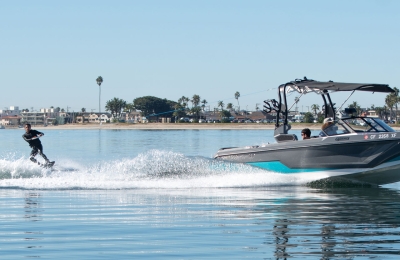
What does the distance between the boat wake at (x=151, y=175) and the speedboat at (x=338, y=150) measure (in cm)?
34

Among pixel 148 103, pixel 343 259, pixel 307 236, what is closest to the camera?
pixel 343 259

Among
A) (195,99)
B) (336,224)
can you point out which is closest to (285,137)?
(336,224)

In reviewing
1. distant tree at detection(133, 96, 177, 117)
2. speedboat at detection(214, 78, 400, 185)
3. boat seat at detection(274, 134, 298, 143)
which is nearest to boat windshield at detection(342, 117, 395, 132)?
speedboat at detection(214, 78, 400, 185)

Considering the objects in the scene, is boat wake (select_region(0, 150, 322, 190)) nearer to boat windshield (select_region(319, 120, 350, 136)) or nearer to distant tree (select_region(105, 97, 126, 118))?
boat windshield (select_region(319, 120, 350, 136))

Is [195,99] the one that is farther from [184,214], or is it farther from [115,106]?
[184,214]

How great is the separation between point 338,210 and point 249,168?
4.80 m

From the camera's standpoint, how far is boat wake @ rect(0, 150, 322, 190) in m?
16.3

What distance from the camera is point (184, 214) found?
11.5 metres

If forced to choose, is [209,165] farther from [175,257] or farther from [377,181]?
[175,257]

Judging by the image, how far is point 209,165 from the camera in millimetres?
17016

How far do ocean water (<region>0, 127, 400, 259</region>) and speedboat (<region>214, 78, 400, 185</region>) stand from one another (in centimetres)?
38

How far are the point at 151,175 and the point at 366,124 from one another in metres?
5.56

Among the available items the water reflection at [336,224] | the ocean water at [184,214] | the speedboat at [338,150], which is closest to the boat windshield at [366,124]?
the speedboat at [338,150]

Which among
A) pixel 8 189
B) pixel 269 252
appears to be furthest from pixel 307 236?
pixel 8 189
